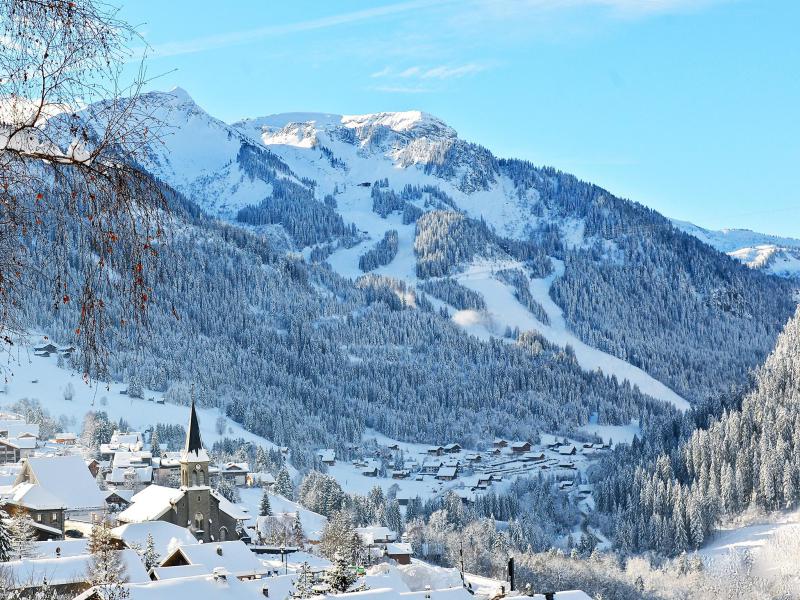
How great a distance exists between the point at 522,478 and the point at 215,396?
178 ft

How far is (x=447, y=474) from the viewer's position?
143 meters

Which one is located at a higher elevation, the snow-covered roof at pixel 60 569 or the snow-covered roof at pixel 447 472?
Result: the snow-covered roof at pixel 60 569

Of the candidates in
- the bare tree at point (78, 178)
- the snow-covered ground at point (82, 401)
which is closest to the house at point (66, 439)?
the snow-covered ground at point (82, 401)

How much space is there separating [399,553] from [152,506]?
1911 centimetres

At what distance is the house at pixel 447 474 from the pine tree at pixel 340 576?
102053 mm

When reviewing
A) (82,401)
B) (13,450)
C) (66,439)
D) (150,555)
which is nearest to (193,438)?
(150,555)

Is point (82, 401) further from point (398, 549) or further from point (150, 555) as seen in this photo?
point (150, 555)

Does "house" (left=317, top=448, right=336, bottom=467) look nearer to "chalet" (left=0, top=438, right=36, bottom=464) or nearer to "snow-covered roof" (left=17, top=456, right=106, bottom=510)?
"chalet" (left=0, top=438, right=36, bottom=464)

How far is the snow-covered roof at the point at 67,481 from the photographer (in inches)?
2362

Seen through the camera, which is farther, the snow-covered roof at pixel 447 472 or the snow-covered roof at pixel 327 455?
the snow-covered roof at pixel 327 455

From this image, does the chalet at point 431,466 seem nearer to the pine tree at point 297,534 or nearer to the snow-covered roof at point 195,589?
the pine tree at point 297,534

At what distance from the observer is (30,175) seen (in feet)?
19.7

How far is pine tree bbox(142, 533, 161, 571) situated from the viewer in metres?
49.4

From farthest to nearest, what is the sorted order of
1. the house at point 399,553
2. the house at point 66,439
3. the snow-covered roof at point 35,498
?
the house at point 66,439, the house at point 399,553, the snow-covered roof at point 35,498
